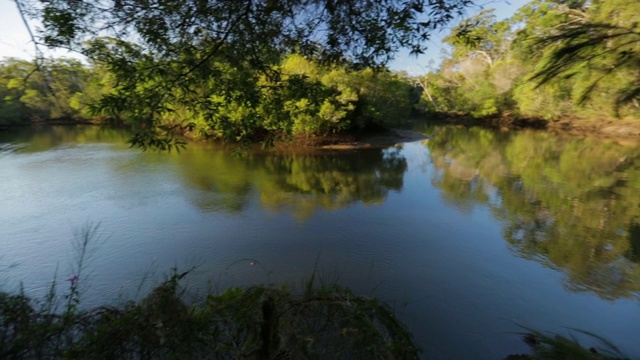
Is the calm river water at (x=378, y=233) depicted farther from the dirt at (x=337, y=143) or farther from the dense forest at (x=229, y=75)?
the dirt at (x=337, y=143)

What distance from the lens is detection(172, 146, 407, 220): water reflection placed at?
1244cm

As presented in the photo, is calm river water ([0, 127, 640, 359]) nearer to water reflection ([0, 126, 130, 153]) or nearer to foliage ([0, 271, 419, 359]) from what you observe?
foliage ([0, 271, 419, 359])

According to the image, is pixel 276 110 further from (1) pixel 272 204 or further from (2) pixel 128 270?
(1) pixel 272 204

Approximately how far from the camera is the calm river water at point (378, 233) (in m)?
6.59

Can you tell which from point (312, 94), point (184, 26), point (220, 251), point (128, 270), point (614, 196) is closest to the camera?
point (184, 26)

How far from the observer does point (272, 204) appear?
12.1 m

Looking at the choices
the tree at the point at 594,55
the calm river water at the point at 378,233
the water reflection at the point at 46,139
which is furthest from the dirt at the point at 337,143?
the tree at the point at 594,55

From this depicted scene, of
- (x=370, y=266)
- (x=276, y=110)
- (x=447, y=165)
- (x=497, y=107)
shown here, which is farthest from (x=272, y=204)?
(x=497, y=107)

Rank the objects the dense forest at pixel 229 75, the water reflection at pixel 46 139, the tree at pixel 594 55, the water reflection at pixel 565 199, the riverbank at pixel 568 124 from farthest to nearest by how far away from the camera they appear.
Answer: the riverbank at pixel 568 124
the water reflection at pixel 46 139
the water reflection at pixel 565 199
the tree at pixel 594 55
the dense forest at pixel 229 75

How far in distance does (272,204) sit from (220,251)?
3.65 meters

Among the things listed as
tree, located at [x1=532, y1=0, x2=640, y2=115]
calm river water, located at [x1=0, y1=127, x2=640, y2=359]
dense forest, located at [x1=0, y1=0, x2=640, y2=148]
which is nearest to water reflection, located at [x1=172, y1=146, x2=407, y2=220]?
calm river water, located at [x1=0, y1=127, x2=640, y2=359]

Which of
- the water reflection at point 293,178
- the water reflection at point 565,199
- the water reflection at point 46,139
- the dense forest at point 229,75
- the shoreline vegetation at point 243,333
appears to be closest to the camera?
the shoreline vegetation at point 243,333

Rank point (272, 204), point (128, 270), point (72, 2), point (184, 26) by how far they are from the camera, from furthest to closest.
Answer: point (272, 204) → point (128, 270) → point (184, 26) → point (72, 2)

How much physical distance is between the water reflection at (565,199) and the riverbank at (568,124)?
3833mm
